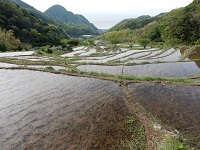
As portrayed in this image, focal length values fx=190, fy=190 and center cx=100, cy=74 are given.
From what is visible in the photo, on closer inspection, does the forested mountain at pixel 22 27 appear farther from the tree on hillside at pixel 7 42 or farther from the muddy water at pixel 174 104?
the muddy water at pixel 174 104

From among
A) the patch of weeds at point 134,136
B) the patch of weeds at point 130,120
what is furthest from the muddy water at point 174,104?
the patch of weeds at point 134,136

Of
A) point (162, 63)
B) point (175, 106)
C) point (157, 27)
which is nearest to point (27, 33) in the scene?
point (157, 27)

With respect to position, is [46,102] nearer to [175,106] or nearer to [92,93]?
[92,93]

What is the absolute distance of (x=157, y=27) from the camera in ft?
220

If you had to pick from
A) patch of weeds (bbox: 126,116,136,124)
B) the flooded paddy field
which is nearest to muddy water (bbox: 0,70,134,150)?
the flooded paddy field

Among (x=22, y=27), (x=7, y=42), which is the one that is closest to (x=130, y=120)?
(x=7, y=42)

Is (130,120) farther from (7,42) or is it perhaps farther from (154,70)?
(7,42)

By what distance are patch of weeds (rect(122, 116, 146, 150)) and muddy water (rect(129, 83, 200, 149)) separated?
128 cm

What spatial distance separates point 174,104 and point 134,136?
3971 millimetres

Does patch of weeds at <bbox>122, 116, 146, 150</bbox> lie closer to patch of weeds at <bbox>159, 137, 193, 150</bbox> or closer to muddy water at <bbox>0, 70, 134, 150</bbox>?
muddy water at <bbox>0, 70, 134, 150</bbox>

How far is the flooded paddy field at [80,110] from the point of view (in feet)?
21.6

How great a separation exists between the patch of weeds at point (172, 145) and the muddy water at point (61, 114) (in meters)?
1.27

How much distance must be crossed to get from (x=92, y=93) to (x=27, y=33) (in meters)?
56.7

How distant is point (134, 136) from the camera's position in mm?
6902
